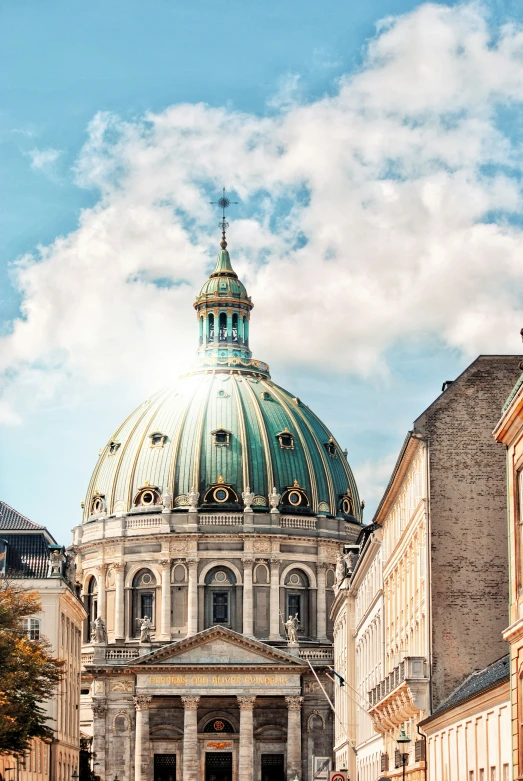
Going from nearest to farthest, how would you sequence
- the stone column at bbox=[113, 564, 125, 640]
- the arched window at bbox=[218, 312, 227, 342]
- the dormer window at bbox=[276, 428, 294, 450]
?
the stone column at bbox=[113, 564, 125, 640]
the dormer window at bbox=[276, 428, 294, 450]
the arched window at bbox=[218, 312, 227, 342]

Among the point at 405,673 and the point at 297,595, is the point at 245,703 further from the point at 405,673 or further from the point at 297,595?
the point at 405,673

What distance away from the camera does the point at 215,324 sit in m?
159

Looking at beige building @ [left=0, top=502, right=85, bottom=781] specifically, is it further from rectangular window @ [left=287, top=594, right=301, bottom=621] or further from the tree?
rectangular window @ [left=287, top=594, right=301, bottom=621]

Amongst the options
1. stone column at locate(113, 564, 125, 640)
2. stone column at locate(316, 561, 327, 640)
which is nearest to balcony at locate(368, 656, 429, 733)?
stone column at locate(316, 561, 327, 640)

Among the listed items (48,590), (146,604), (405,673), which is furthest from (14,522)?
(146,604)

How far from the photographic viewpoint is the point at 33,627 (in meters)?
81.6

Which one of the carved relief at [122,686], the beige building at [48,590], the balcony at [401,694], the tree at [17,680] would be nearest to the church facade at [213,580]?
Result: the carved relief at [122,686]

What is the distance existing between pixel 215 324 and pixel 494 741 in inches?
4953

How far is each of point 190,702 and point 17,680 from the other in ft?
265

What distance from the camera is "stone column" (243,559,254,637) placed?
140887 millimetres

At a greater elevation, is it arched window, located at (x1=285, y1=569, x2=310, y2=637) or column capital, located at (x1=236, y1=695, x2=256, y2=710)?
arched window, located at (x1=285, y1=569, x2=310, y2=637)

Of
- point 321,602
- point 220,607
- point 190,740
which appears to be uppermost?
point 321,602

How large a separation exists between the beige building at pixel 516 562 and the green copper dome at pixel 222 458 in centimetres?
11346

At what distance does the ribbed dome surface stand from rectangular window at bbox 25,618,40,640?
61915 mm
